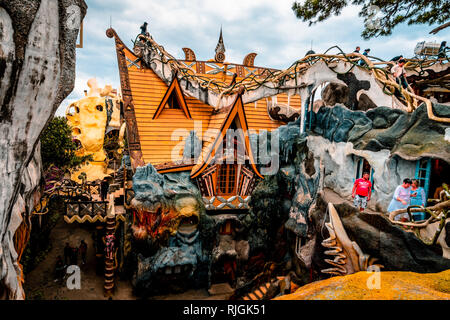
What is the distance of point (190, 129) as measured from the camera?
14.6 m

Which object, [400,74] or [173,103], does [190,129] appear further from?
[400,74]

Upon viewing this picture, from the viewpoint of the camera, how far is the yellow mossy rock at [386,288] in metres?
4.91

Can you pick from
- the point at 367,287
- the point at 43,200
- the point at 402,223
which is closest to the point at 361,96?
the point at 402,223

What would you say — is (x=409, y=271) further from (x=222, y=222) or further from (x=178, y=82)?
(x=178, y=82)

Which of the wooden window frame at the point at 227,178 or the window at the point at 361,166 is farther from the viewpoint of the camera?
the wooden window frame at the point at 227,178

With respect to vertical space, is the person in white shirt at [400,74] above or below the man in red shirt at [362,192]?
above

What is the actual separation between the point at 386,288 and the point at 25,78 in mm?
7340

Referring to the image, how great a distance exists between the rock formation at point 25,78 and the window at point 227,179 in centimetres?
809

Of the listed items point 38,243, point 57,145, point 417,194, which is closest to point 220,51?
point 57,145

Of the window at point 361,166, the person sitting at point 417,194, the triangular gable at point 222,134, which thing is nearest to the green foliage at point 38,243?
the triangular gable at point 222,134

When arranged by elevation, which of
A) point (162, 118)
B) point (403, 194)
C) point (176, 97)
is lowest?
point (403, 194)

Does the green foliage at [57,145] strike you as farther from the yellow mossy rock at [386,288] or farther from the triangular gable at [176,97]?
the yellow mossy rock at [386,288]

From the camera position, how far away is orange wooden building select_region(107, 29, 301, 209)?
41.9ft
